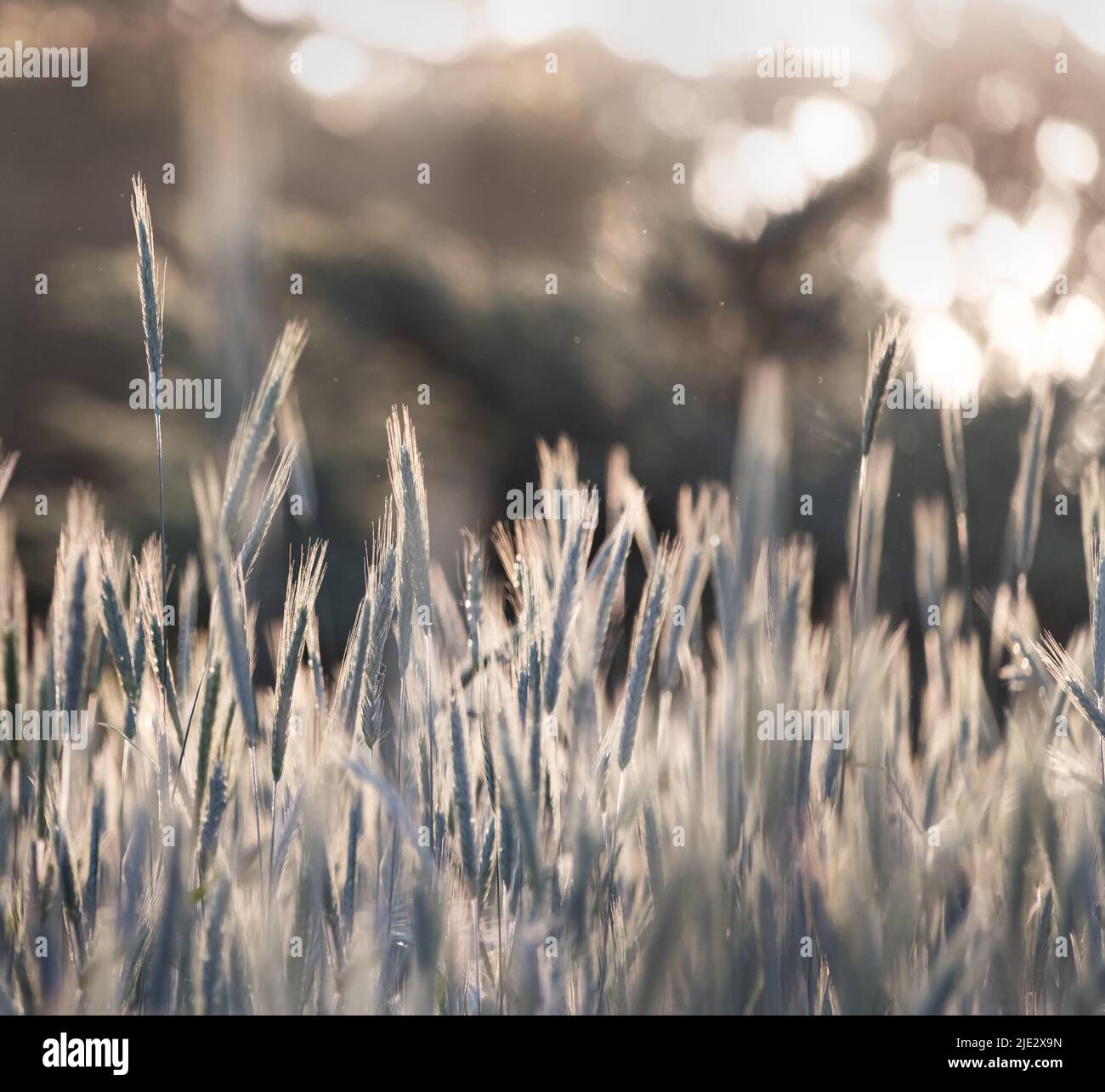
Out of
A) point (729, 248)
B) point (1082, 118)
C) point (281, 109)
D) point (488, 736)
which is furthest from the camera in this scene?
point (729, 248)

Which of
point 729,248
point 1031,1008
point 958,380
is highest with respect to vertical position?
point 729,248

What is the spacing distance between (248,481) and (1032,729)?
0.71 meters

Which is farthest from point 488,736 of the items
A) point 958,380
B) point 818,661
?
point 958,380

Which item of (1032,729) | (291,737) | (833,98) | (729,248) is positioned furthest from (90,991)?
(729,248)

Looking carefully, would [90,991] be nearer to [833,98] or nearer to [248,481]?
[248,481]

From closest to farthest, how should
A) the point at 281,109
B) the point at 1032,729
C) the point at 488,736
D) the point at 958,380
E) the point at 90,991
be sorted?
the point at 90,991 → the point at 488,736 → the point at 1032,729 → the point at 958,380 → the point at 281,109

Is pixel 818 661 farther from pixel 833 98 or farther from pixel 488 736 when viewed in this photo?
pixel 833 98

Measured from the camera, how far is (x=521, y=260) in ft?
18.3

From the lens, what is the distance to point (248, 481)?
0.76 m

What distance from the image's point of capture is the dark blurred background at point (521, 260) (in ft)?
Answer: 16.3

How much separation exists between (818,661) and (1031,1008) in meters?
0.34

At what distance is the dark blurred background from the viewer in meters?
4.98

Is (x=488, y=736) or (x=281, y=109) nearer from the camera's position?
(x=488, y=736)

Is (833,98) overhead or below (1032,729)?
overhead
